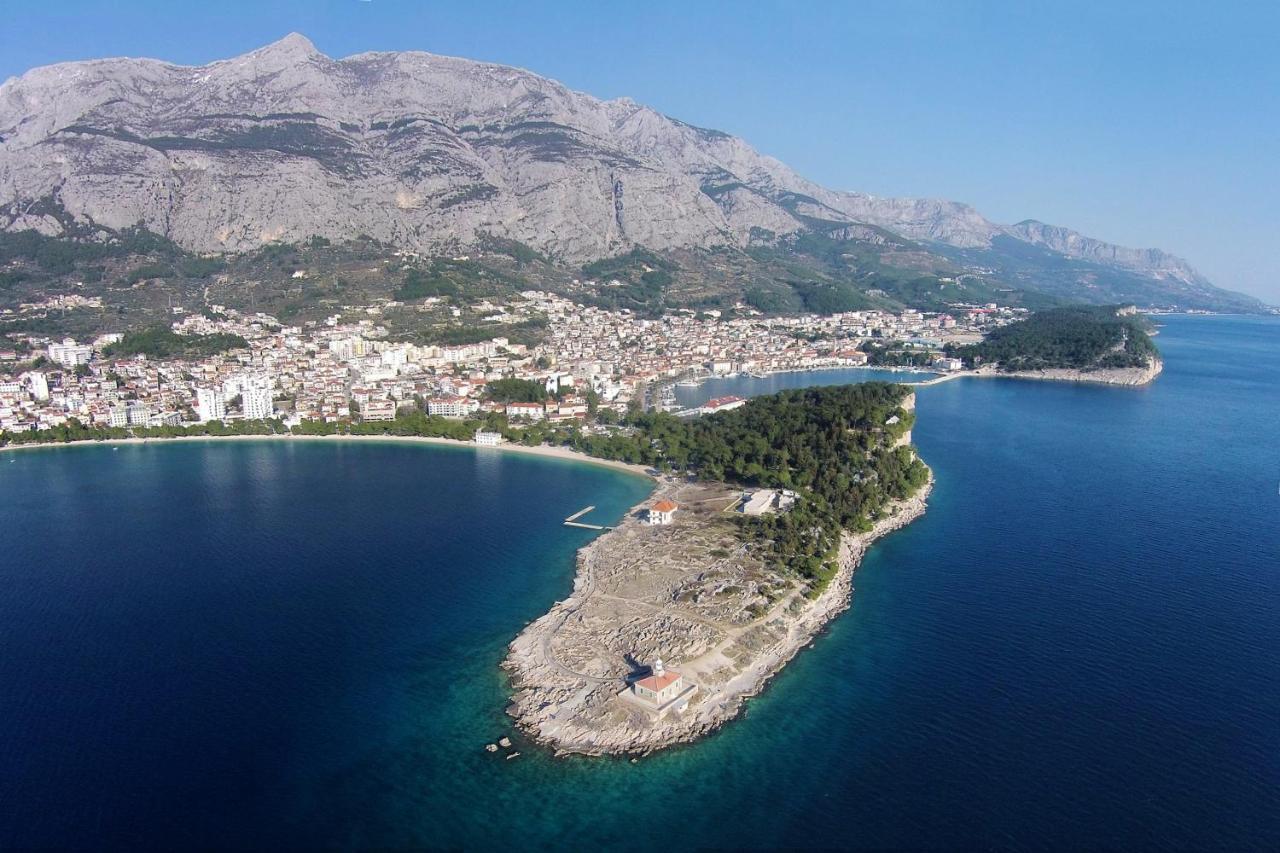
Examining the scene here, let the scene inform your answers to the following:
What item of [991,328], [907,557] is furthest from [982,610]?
[991,328]

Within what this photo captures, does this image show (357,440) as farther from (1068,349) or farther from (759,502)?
(1068,349)

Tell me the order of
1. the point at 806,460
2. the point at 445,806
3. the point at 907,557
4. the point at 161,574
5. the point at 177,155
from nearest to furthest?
the point at 445,806
the point at 161,574
the point at 907,557
the point at 806,460
the point at 177,155

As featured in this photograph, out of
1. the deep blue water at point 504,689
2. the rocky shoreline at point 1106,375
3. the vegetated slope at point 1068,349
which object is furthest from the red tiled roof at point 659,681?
the vegetated slope at point 1068,349

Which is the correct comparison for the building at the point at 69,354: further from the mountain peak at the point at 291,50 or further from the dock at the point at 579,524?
the mountain peak at the point at 291,50

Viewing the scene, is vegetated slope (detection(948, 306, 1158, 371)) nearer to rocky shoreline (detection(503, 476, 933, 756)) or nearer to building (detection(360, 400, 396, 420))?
building (detection(360, 400, 396, 420))

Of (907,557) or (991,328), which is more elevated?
(991,328)

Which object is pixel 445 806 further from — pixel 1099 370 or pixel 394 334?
pixel 1099 370

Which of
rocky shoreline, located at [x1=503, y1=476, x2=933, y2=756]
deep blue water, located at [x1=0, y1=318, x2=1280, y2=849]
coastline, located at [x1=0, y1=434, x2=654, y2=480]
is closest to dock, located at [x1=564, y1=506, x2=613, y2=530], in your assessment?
deep blue water, located at [x1=0, y1=318, x2=1280, y2=849]

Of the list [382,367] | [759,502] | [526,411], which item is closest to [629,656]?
[759,502]
